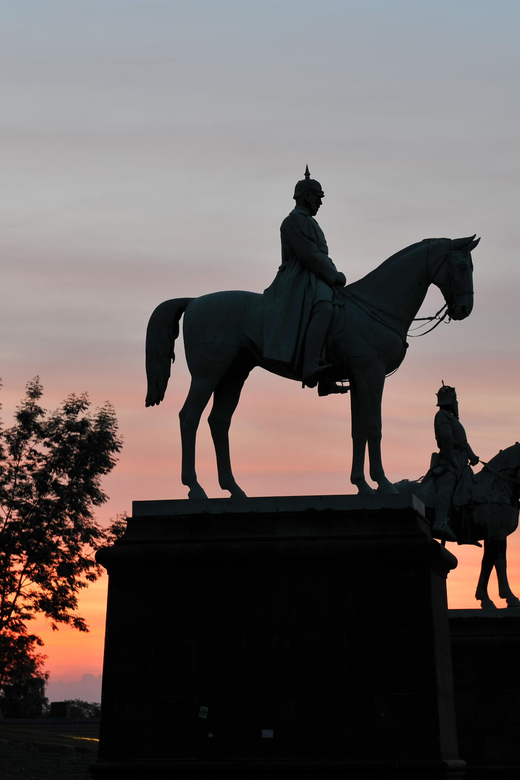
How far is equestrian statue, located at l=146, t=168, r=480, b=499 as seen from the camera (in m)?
16.4

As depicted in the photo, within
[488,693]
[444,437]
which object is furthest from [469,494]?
[488,693]

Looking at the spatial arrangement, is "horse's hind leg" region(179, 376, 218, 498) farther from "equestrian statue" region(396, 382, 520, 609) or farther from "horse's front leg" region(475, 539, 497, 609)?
"horse's front leg" region(475, 539, 497, 609)

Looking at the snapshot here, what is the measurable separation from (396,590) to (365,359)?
2817 millimetres

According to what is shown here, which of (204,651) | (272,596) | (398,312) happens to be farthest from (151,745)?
(398,312)

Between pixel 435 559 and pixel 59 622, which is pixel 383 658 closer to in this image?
pixel 435 559

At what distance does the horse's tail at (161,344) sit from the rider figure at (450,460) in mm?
8461

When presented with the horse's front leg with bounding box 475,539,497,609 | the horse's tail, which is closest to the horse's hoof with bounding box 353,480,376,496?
the horse's tail

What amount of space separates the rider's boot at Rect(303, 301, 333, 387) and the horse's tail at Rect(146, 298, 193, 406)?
77.0 inches

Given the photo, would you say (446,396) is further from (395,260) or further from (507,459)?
(395,260)

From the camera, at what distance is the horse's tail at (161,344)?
17.3m

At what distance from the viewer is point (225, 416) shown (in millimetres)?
17344

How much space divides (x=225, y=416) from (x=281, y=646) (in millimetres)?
3223

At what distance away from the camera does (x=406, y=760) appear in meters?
14.8

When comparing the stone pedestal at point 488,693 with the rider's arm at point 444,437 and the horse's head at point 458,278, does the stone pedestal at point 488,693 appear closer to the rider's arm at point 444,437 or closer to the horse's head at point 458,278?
the rider's arm at point 444,437
